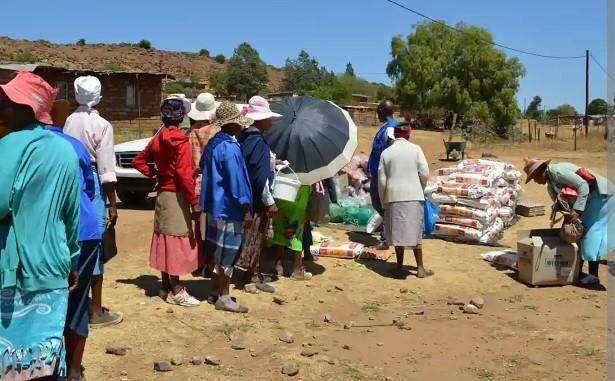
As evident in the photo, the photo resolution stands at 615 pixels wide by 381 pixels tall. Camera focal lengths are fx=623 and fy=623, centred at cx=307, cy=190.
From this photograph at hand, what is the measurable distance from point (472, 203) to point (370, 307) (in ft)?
10.8

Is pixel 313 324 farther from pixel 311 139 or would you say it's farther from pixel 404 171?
pixel 404 171

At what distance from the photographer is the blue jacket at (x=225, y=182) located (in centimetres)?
531

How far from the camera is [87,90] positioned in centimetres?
490

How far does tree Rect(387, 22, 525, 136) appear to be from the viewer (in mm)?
45312

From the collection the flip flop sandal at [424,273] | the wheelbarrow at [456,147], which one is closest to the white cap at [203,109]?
the flip flop sandal at [424,273]

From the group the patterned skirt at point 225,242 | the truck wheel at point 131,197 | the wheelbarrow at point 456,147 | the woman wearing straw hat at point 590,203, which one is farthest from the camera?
the wheelbarrow at point 456,147

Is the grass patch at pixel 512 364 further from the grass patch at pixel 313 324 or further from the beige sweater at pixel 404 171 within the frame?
the beige sweater at pixel 404 171

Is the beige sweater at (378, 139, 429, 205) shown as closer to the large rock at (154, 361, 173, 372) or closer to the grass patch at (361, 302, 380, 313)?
the grass patch at (361, 302, 380, 313)

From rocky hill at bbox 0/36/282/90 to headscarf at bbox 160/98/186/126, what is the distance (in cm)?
5601

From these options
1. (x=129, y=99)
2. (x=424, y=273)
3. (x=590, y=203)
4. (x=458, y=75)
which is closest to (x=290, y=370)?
(x=424, y=273)

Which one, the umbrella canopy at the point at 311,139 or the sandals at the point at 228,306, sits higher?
the umbrella canopy at the point at 311,139

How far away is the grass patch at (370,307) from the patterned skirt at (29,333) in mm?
3831

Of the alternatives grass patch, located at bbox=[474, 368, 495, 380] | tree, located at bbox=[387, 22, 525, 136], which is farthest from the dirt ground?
tree, located at bbox=[387, 22, 525, 136]

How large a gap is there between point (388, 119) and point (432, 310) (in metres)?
2.94
